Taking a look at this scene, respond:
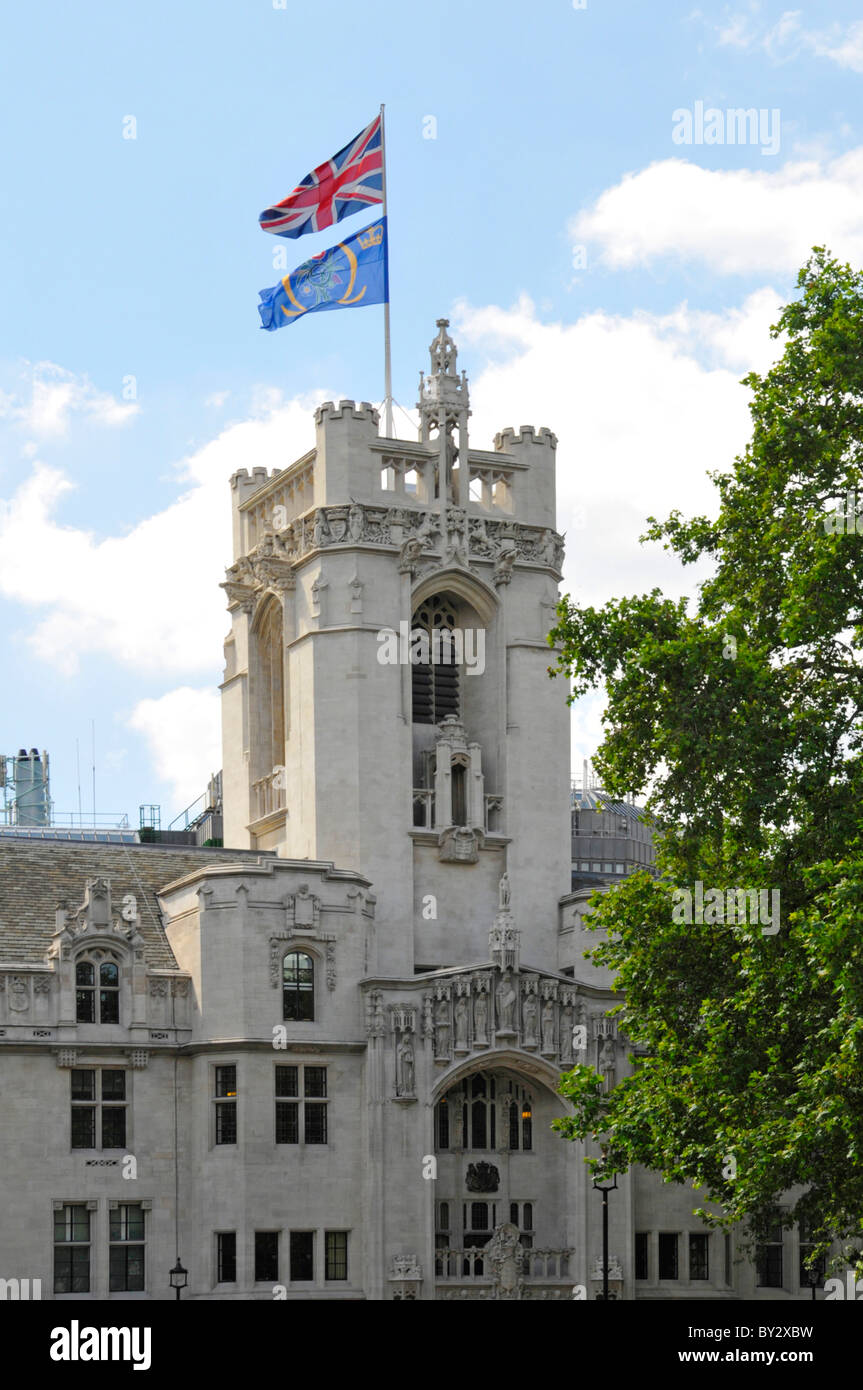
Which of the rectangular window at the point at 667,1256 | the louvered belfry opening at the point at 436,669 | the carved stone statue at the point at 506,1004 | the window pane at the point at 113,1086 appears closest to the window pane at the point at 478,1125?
the carved stone statue at the point at 506,1004

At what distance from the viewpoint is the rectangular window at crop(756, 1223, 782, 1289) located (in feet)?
222

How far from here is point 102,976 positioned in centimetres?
6119

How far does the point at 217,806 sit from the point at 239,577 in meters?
41.0

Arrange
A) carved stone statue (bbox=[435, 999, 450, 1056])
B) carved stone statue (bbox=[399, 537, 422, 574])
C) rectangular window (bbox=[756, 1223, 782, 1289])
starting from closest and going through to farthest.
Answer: carved stone statue (bbox=[435, 999, 450, 1056]) → rectangular window (bbox=[756, 1223, 782, 1289]) → carved stone statue (bbox=[399, 537, 422, 574])

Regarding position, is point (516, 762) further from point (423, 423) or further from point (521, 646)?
point (423, 423)

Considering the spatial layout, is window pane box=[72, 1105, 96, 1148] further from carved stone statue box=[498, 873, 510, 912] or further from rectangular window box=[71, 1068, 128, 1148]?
carved stone statue box=[498, 873, 510, 912]

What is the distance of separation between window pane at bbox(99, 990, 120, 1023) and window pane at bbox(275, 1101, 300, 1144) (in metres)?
5.20

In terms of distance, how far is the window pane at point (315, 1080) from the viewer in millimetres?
61625

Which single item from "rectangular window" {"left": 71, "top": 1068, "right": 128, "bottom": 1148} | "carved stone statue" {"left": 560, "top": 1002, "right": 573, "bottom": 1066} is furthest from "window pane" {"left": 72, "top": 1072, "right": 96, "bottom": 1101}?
"carved stone statue" {"left": 560, "top": 1002, "right": 573, "bottom": 1066}

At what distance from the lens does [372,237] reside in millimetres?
69500

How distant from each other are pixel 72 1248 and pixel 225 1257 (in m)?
4.23

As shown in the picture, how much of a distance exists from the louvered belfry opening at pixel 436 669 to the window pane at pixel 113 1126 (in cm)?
1621
